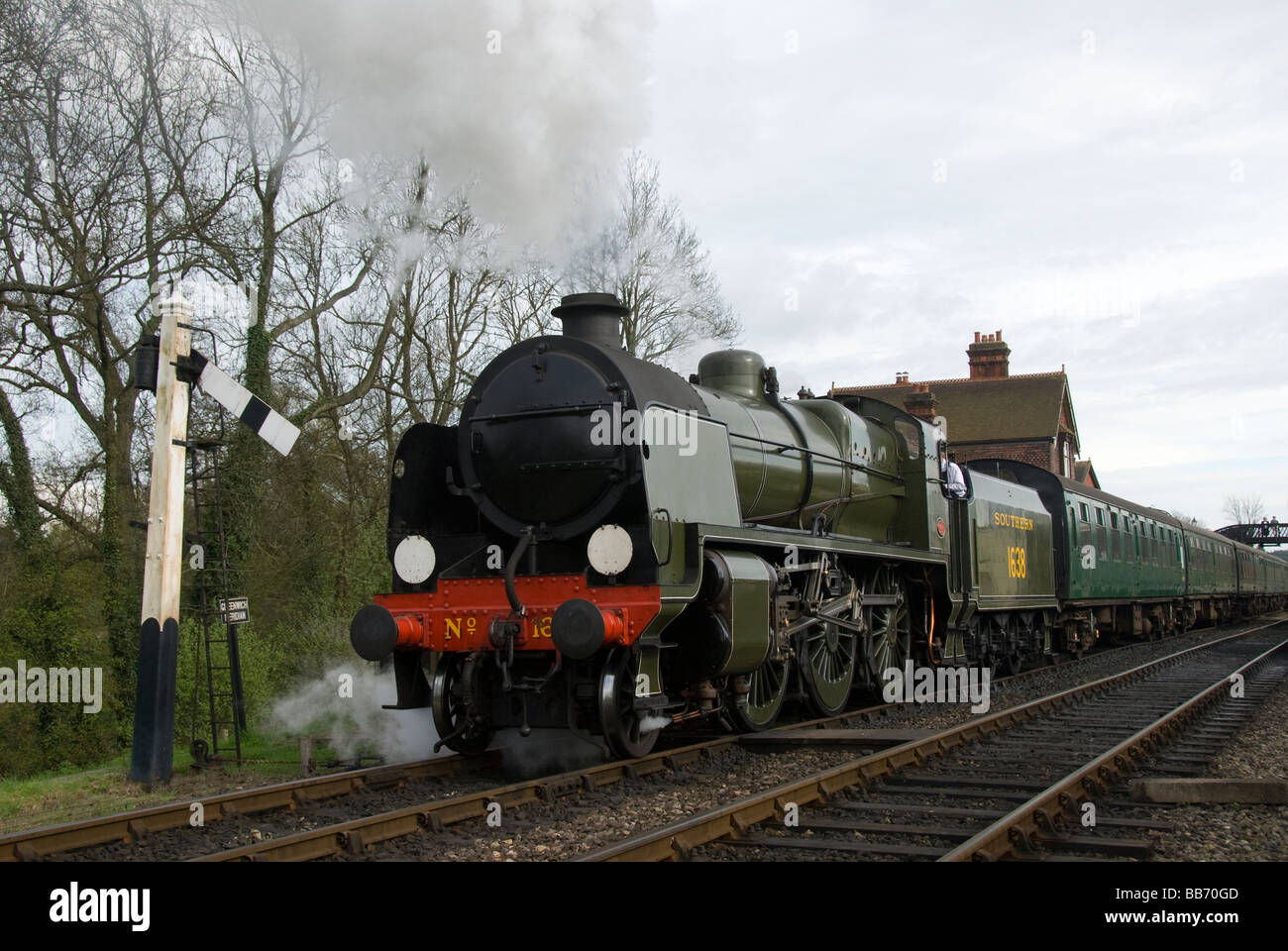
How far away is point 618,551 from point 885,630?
4853mm

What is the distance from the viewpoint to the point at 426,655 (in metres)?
7.56

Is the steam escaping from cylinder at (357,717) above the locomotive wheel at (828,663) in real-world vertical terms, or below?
below

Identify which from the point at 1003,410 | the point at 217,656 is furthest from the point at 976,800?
the point at 1003,410

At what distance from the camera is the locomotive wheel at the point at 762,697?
831 cm

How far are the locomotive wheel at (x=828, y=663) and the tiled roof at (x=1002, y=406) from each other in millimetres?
28790

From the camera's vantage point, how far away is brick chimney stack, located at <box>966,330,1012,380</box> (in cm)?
4191

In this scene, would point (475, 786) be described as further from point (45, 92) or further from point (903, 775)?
point (45, 92)
